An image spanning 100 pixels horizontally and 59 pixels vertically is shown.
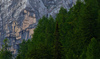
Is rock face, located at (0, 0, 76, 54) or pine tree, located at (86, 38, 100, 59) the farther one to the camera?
rock face, located at (0, 0, 76, 54)

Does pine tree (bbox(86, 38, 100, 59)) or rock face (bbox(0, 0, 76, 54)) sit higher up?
rock face (bbox(0, 0, 76, 54))

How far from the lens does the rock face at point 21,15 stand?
66625 millimetres

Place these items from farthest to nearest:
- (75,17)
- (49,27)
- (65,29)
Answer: (49,27), (65,29), (75,17)

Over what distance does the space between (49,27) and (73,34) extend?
8.52 m

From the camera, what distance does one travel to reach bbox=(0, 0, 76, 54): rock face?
219 ft

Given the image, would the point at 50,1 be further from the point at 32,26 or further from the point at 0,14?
the point at 0,14

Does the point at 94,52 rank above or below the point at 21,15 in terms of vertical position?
below

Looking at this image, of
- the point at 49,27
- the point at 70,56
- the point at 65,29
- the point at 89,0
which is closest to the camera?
the point at 70,56

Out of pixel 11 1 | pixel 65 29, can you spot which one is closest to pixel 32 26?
pixel 11 1

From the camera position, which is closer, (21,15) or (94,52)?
(94,52)

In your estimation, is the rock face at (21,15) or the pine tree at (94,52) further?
the rock face at (21,15)

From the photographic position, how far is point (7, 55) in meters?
30.8

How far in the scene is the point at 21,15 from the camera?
66.6 metres

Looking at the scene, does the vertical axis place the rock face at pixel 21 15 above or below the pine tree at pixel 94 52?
above
